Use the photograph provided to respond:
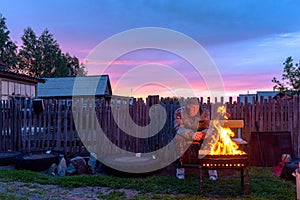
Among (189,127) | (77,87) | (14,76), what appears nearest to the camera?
(189,127)

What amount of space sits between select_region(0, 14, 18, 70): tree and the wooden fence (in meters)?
29.0

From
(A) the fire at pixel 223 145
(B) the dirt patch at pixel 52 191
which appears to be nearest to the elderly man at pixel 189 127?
(A) the fire at pixel 223 145

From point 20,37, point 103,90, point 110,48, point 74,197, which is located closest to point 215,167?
point 74,197

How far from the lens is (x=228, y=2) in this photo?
366 inches

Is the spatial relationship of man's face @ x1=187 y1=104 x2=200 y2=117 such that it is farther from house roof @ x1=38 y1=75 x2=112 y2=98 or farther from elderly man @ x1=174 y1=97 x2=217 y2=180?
house roof @ x1=38 y1=75 x2=112 y2=98

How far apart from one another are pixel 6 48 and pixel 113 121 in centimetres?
3182

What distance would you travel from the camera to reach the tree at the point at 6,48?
34188 millimetres

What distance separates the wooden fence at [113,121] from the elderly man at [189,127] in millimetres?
940

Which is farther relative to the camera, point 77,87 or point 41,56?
point 41,56

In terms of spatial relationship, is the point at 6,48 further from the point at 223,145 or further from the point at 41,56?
the point at 223,145

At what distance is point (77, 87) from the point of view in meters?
27.3

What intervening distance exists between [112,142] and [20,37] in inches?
1482

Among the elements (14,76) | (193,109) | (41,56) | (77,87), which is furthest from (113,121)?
(41,56)

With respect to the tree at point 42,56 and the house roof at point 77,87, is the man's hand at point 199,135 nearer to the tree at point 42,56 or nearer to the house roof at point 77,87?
the house roof at point 77,87
